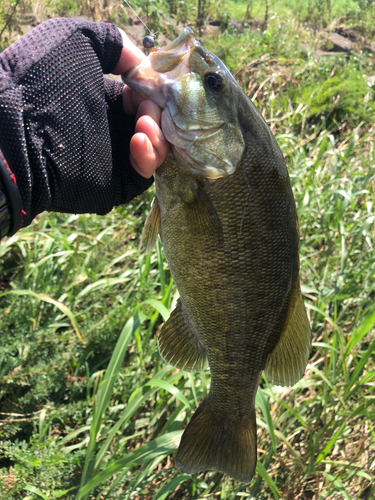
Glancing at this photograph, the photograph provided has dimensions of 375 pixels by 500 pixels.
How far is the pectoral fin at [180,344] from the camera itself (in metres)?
1.83

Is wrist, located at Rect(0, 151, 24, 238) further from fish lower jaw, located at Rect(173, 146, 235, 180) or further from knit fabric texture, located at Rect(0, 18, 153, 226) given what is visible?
fish lower jaw, located at Rect(173, 146, 235, 180)

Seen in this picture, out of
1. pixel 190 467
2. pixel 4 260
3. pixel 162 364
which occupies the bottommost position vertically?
pixel 162 364

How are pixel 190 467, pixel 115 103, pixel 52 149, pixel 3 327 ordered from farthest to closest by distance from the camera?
1. pixel 3 327
2. pixel 115 103
3. pixel 190 467
4. pixel 52 149

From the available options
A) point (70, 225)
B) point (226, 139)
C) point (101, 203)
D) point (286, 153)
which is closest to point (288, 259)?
point (226, 139)

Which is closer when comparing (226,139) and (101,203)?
(226,139)

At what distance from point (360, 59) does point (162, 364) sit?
720 cm

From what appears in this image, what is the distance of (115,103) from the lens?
5.98 ft

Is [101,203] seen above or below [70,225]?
above

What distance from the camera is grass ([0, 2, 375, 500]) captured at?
6.96 ft

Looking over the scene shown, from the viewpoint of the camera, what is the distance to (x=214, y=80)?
1.55 metres

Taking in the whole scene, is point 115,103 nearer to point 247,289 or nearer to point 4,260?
point 247,289

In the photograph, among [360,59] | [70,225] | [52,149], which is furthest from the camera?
[360,59]

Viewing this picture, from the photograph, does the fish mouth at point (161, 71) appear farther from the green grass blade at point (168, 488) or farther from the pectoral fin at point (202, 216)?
the green grass blade at point (168, 488)

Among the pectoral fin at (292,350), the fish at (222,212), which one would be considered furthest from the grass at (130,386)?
the fish at (222,212)
